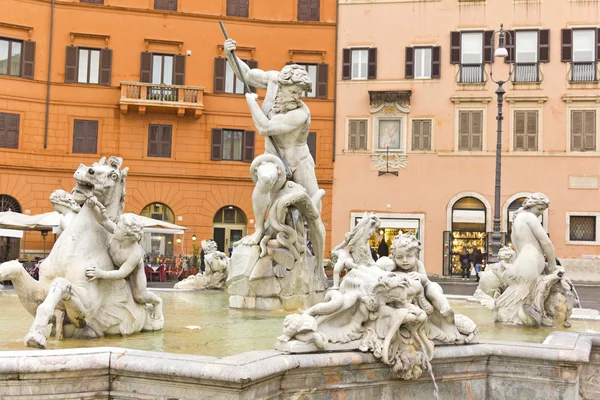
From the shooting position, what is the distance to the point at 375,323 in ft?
13.5

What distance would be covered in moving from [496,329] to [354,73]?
27090 millimetres

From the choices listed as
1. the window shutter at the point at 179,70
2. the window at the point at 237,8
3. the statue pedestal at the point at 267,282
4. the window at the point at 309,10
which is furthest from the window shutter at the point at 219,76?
the statue pedestal at the point at 267,282

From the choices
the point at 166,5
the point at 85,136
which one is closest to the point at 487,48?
the point at 166,5

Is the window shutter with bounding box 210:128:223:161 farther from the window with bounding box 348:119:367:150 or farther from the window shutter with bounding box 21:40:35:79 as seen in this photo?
the window shutter with bounding box 21:40:35:79

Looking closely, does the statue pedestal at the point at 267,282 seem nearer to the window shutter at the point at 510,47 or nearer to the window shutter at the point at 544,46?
the window shutter at the point at 510,47

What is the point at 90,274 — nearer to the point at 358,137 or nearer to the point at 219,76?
the point at 219,76

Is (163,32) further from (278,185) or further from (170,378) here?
(170,378)

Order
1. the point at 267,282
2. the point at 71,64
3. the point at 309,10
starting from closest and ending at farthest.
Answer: the point at 267,282, the point at 71,64, the point at 309,10

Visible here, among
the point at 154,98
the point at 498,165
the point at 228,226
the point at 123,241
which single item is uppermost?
the point at 154,98

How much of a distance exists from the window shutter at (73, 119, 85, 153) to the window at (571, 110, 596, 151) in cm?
2041

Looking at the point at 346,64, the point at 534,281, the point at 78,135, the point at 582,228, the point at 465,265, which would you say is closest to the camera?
the point at 534,281

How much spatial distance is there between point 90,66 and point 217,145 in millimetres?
6206

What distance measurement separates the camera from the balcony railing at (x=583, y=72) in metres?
30.8

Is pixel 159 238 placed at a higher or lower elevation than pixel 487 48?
lower
